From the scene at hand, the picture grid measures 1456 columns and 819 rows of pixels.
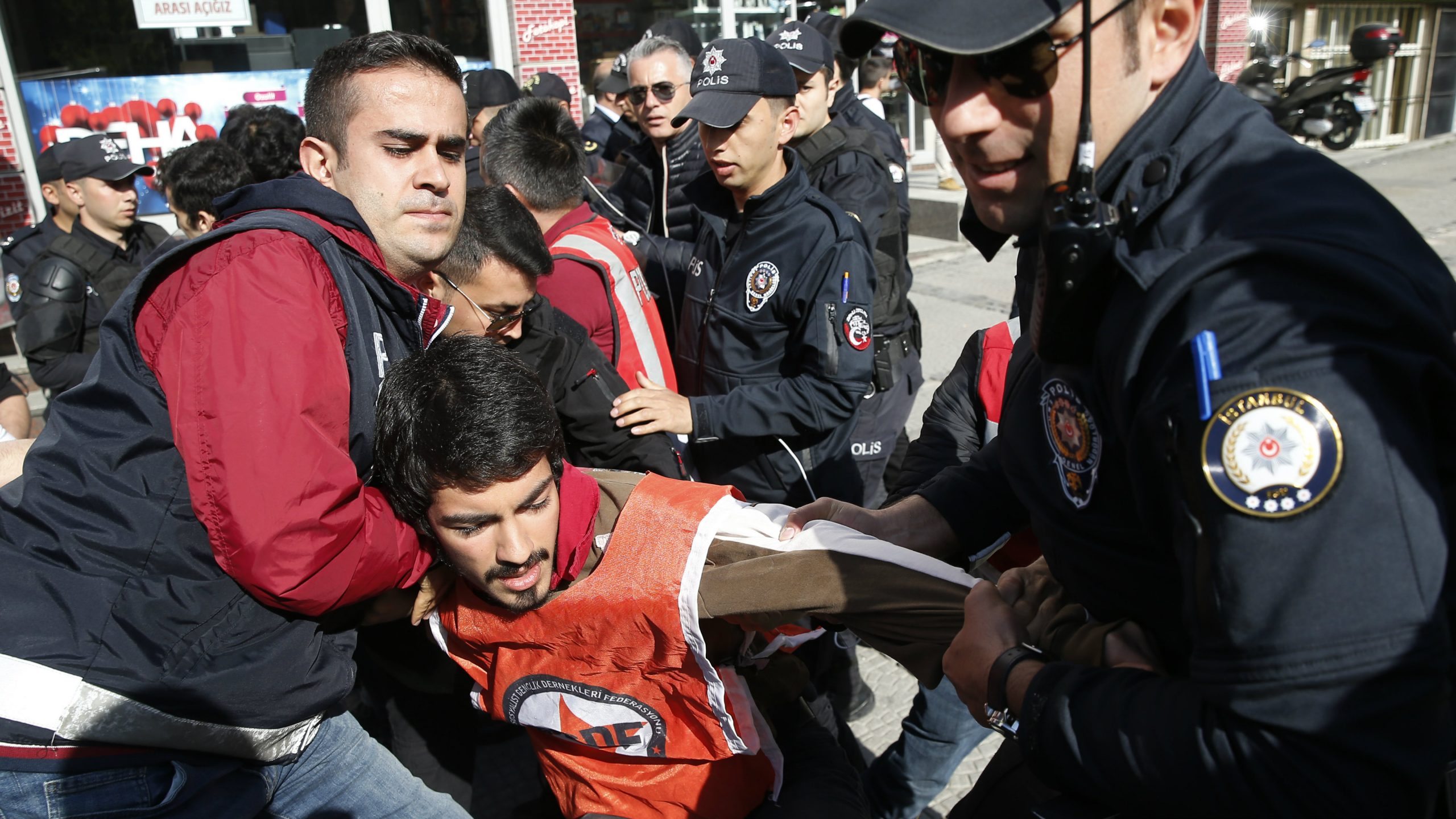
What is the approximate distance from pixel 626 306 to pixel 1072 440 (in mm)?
2219

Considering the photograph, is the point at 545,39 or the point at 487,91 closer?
the point at 487,91

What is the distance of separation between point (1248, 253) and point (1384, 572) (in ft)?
0.94

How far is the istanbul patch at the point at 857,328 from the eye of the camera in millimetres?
2766

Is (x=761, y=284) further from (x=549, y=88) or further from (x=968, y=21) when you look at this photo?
(x=549, y=88)

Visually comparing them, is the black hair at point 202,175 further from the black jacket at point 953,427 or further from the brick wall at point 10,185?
the brick wall at point 10,185

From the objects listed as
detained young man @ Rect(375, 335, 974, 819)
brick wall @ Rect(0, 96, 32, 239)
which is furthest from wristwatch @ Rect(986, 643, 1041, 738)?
brick wall @ Rect(0, 96, 32, 239)

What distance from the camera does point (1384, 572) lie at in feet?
2.49

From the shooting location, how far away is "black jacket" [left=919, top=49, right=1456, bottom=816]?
0.76 m

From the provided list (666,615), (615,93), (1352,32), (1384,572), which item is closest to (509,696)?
(666,615)

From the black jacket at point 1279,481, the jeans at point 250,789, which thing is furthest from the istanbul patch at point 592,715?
the black jacket at point 1279,481

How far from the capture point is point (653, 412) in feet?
8.71

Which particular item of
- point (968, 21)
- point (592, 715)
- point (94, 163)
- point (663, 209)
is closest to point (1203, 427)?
point (968, 21)

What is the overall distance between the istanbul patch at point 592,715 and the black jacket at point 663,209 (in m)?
1.86

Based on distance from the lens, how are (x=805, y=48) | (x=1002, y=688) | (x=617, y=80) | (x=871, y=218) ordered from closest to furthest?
(x=1002, y=688), (x=871, y=218), (x=805, y=48), (x=617, y=80)
